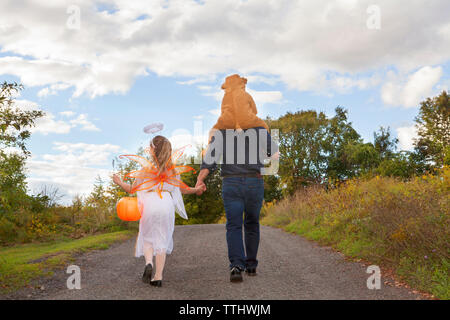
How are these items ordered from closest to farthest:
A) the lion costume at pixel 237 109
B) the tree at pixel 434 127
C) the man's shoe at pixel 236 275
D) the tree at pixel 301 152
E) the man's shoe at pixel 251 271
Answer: the man's shoe at pixel 236 275, the lion costume at pixel 237 109, the man's shoe at pixel 251 271, the tree at pixel 301 152, the tree at pixel 434 127

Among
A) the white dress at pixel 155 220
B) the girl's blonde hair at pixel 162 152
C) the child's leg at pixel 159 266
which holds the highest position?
the girl's blonde hair at pixel 162 152

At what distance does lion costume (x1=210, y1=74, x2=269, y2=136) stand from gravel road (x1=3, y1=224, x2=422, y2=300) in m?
Result: 2.16

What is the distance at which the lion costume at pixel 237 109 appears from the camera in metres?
5.37

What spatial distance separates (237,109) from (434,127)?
4288cm

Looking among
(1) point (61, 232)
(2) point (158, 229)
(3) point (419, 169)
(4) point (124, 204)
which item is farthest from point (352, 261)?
(3) point (419, 169)

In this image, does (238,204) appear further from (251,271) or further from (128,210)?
(128,210)

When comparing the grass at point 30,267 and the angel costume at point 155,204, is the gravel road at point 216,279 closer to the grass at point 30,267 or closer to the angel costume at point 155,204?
the grass at point 30,267

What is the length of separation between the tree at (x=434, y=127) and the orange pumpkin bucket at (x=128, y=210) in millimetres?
40045

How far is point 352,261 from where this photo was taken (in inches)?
281

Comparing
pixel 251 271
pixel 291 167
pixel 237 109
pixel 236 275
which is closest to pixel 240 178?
pixel 237 109

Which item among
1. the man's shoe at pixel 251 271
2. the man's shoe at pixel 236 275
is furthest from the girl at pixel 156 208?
the man's shoe at pixel 251 271

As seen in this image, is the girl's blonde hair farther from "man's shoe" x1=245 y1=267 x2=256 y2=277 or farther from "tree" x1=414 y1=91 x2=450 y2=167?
"tree" x1=414 y1=91 x2=450 y2=167

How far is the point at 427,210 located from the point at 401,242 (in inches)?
36.1

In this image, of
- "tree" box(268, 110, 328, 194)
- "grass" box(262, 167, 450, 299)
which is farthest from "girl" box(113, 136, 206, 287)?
"tree" box(268, 110, 328, 194)
